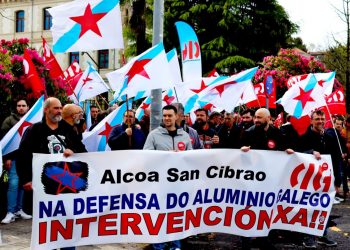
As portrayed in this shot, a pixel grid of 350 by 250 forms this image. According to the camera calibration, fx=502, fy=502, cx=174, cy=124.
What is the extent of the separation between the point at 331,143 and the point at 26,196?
14.7ft

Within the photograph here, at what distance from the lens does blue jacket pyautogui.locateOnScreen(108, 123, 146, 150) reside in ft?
21.3

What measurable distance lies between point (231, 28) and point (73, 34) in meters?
27.1

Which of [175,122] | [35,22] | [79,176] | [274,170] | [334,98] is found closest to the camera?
[79,176]

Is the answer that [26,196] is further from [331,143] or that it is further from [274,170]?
[331,143]

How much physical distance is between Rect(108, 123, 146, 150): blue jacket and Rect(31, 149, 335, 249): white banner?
3.94 feet

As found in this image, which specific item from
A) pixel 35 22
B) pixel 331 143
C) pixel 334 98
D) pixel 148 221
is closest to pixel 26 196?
pixel 148 221

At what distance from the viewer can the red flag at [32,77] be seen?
876 cm

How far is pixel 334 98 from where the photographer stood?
12.5 metres

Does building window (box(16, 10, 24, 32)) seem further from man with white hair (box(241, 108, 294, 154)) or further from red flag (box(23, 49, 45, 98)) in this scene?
man with white hair (box(241, 108, 294, 154))

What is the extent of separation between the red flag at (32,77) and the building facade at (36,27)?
113 feet

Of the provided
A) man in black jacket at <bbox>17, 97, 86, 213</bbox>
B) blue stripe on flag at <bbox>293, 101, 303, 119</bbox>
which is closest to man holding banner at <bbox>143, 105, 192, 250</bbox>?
man in black jacket at <bbox>17, 97, 86, 213</bbox>

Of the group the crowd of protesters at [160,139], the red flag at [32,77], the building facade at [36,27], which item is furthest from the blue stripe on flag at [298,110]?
the building facade at [36,27]

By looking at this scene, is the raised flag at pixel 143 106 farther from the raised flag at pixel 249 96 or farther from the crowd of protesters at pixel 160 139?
the raised flag at pixel 249 96

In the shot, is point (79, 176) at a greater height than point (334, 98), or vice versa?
point (334, 98)
